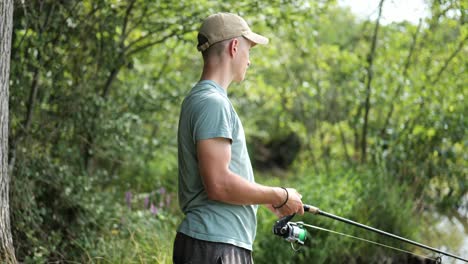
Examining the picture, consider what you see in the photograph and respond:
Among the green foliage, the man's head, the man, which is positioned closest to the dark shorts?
the man

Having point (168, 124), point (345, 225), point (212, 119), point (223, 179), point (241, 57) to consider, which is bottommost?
point (345, 225)

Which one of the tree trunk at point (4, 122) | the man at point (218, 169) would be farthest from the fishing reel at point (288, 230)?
the tree trunk at point (4, 122)

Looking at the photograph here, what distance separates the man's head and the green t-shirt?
0.36 feet

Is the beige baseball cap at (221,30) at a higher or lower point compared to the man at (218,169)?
higher

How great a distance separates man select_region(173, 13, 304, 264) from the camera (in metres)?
2.20

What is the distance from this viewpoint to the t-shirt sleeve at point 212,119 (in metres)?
2.19

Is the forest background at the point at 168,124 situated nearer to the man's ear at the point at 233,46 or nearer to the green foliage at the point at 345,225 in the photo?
the green foliage at the point at 345,225

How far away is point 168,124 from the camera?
7.47 metres

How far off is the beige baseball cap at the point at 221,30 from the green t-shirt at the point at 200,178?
0.16 metres

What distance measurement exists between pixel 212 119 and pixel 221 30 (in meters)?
0.37

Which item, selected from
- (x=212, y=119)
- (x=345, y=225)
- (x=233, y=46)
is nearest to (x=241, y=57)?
(x=233, y=46)

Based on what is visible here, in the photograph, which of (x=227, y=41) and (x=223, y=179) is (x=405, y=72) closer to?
(x=227, y=41)

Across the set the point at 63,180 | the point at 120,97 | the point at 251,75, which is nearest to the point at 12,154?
the point at 63,180

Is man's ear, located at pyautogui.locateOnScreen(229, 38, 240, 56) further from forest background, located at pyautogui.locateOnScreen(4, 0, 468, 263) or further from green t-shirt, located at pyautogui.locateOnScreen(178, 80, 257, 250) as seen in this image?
forest background, located at pyautogui.locateOnScreen(4, 0, 468, 263)
